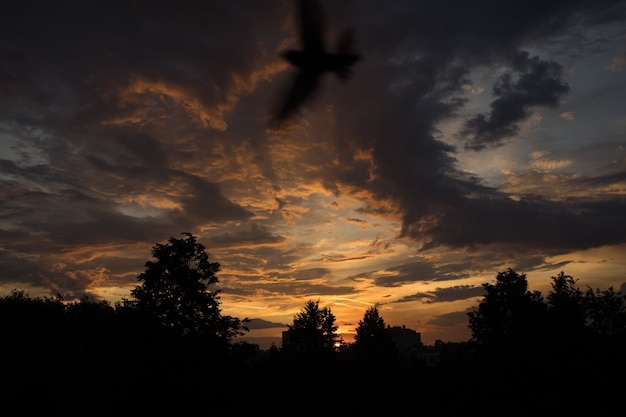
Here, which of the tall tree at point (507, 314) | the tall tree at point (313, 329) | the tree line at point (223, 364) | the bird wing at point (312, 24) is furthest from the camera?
the tall tree at point (313, 329)

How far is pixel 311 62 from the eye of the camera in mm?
7906

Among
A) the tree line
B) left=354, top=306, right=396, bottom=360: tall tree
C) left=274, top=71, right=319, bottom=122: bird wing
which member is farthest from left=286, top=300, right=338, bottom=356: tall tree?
left=274, top=71, right=319, bottom=122: bird wing

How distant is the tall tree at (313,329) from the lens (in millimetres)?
64625

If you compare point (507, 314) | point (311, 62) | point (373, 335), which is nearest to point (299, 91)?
point (311, 62)

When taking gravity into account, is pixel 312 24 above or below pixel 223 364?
above

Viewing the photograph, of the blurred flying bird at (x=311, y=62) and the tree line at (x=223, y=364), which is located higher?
the blurred flying bird at (x=311, y=62)

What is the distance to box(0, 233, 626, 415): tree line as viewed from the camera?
30.4 metres

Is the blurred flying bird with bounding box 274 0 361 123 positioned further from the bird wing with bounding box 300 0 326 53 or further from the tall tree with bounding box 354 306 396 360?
the tall tree with bounding box 354 306 396 360

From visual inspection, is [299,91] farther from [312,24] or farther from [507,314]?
[507,314]

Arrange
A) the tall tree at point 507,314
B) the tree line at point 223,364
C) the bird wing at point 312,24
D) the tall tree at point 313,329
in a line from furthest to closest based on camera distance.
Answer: the tall tree at point 313,329 → the tall tree at point 507,314 → the tree line at point 223,364 → the bird wing at point 312,24

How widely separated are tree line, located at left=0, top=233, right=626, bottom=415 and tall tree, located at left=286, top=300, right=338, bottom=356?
20.9 meters

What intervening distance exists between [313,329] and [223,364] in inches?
1275

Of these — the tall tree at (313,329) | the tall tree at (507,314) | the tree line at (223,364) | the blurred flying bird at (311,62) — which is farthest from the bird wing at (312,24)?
the tall tree at (313,329)

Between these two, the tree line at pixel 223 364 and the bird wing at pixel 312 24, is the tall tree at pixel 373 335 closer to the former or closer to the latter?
the tree line at pixel 223 364
